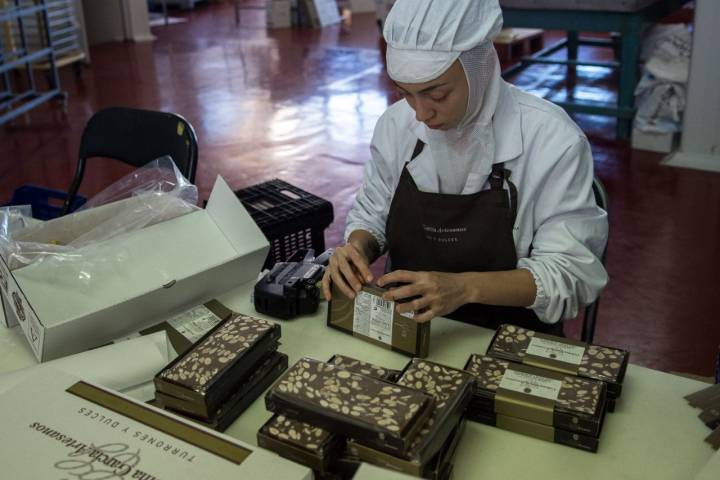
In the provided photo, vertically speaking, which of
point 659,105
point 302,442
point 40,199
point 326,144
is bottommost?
point 326,144

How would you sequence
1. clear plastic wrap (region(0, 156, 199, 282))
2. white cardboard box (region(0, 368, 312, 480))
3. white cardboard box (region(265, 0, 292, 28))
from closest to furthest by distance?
white cardboard box (region(0, 368, 312, 480)) → clear plastic wrap (region(0, 156, 199, 282)) → white cardboard box (region(265, 0, 292, 28))

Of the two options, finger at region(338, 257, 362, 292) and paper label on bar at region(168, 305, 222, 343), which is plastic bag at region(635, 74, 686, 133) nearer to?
finger at region(338, 257, 362, 292)

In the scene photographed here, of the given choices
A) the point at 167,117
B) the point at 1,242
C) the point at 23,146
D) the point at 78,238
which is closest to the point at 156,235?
the point at 78,238

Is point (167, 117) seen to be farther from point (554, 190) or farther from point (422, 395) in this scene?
point (422, 395)

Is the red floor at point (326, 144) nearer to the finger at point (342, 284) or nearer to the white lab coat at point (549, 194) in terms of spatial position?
the white lab coat at point (549, 194)

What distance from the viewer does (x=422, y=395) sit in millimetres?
1019

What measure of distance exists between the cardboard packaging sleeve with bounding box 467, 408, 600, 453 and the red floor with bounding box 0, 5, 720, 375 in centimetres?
160

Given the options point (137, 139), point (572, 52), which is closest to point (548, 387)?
point (137, 139)

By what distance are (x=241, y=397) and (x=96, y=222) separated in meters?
0.66

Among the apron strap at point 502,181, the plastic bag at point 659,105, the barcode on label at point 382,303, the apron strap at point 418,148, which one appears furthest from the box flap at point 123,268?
the plastic bag at point 659,105

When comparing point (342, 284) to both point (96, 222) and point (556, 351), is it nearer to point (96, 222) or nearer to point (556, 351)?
point (556, 351)

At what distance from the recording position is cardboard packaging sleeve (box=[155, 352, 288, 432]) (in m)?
1.15

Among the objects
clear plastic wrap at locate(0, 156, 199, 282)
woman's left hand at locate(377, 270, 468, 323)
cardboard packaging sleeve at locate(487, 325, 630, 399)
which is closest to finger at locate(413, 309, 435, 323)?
woman's left hand at locate(377, 270, 468, 323)

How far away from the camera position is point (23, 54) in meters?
6.18
